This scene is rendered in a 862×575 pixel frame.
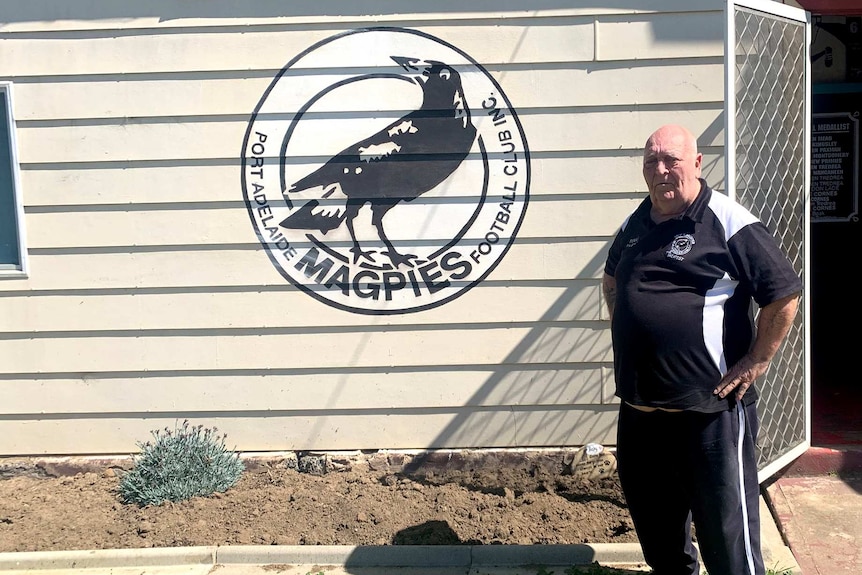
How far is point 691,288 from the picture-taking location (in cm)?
276

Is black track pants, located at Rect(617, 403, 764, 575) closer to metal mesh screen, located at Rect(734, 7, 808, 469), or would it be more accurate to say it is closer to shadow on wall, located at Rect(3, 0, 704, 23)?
metal mesh screen, located at Rect(734, 7, 808, 469)

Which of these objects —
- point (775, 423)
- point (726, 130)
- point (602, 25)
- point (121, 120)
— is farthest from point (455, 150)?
point (775, 423)

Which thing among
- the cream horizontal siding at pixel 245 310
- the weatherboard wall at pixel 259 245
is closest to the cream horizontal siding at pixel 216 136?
the weatherboard wall at pixel 259 245

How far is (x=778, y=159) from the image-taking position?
4043 millimetres

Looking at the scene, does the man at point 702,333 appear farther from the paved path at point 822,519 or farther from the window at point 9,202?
the window at point 9,202

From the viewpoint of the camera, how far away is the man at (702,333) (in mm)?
2740

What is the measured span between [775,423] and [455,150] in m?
2.26

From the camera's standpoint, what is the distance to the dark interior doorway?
580 centimetres

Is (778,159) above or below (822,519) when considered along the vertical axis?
above

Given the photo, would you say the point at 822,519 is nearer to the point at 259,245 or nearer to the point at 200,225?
the point at 259,245

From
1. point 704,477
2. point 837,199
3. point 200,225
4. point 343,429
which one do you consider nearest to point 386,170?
point 200,225

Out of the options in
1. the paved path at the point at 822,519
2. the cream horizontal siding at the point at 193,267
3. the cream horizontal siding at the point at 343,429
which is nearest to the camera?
the paved path at the point at 822,519

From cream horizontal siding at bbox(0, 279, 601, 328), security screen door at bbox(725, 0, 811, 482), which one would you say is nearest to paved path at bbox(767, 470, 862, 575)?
security screen door at bbox(725, 0, 811, 482)

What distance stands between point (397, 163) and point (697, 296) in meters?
2.16
